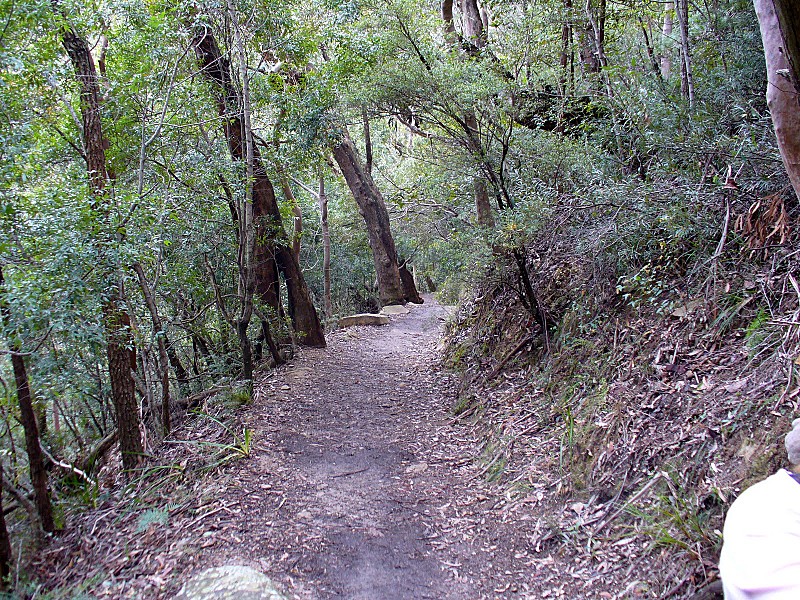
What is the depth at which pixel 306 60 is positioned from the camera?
873 cm

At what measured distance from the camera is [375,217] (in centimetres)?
1681

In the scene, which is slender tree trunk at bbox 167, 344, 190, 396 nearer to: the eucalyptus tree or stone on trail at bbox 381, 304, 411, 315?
the eucalyptus tree

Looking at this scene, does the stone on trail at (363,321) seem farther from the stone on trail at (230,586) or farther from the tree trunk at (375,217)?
the stone on trail at (230,586)

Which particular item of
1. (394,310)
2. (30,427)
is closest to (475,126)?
(30,427)

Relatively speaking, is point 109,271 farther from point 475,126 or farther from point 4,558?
point 475,126

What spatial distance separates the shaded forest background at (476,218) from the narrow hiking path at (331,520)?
43cm

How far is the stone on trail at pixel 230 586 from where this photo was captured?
3977 mm


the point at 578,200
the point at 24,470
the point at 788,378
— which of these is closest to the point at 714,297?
the point at 788,378

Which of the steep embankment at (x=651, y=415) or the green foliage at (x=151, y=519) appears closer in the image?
the steep embankment at (x=651, y=415)

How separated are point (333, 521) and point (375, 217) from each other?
41.4 ft

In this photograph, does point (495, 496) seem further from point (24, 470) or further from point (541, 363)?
point (24, 470)

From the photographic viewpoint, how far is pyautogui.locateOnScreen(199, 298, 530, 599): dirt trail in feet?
13.8

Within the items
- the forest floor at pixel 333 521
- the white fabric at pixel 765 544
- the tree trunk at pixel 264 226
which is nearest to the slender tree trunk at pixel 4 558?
the forest floor at pixel 333 521

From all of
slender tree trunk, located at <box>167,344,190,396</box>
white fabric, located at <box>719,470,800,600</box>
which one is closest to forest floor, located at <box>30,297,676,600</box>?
white fabric, located at <box>719,470,800,600</box>
